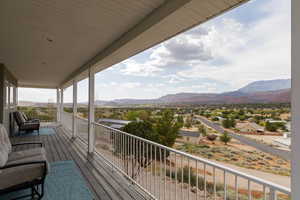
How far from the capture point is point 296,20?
974 mm

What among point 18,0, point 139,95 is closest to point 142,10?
point 18,0

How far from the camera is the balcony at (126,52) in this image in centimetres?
176

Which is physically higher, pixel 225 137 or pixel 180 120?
pixel 180 120

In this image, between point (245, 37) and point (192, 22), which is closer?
point (192, 22)

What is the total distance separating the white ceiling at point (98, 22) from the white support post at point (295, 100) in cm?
93

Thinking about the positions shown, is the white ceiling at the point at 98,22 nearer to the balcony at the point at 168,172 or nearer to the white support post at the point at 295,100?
the white support post at the point at 295,100

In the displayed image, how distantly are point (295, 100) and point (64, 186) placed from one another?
331 centimetres

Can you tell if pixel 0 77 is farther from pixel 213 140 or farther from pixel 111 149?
pixel 213 140

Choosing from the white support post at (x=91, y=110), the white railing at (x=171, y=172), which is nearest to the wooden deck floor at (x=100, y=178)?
the white railing at (x=171, y=172)

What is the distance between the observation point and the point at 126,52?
11.3 feet

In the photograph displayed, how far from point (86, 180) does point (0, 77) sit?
15.5ft

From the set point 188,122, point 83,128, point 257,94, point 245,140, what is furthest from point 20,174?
point 188,122

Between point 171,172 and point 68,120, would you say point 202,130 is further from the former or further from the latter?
point 68,120

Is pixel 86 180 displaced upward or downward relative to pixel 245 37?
downward
